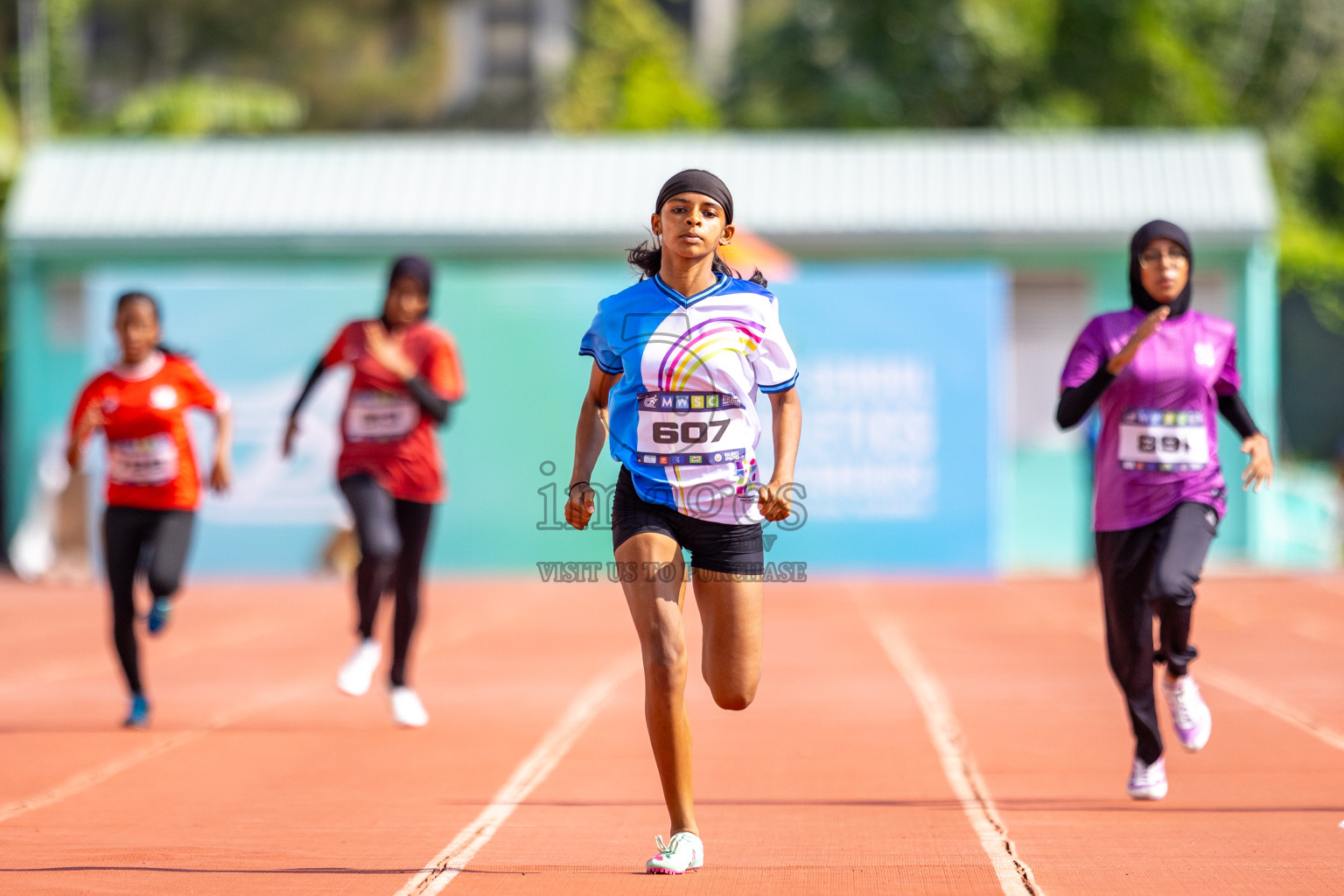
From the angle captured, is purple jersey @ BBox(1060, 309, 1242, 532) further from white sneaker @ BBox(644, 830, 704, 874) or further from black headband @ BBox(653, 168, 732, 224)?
white sneaker @ BBox(644, 830, 704, 874)

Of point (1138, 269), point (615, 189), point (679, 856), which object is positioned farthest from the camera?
point (615, 189)

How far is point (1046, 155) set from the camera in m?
21.0

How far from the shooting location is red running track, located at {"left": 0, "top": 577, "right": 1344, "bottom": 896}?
541 centimetres

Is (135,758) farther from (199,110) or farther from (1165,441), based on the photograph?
(199,110)

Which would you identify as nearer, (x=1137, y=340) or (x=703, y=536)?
(x=703, y=536)

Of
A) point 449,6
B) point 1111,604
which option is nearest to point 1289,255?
point 1111,604

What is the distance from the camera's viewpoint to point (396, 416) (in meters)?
8.58

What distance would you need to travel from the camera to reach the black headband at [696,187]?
534cm

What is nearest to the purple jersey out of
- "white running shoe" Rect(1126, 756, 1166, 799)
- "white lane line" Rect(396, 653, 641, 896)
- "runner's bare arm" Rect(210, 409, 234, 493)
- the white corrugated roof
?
"white running shoe" Rect(1126, 756, 1166, 799)

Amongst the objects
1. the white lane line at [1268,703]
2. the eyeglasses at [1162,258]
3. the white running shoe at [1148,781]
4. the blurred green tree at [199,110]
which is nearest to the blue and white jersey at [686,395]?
the eyeglasses at [1162,258]

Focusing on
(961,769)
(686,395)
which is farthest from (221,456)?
(686,395)

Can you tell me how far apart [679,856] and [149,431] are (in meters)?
4.41

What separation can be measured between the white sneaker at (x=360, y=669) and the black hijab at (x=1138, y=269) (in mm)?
3819

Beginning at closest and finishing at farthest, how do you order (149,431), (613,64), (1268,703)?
(149,431) → (1268,703) → (613,64)
